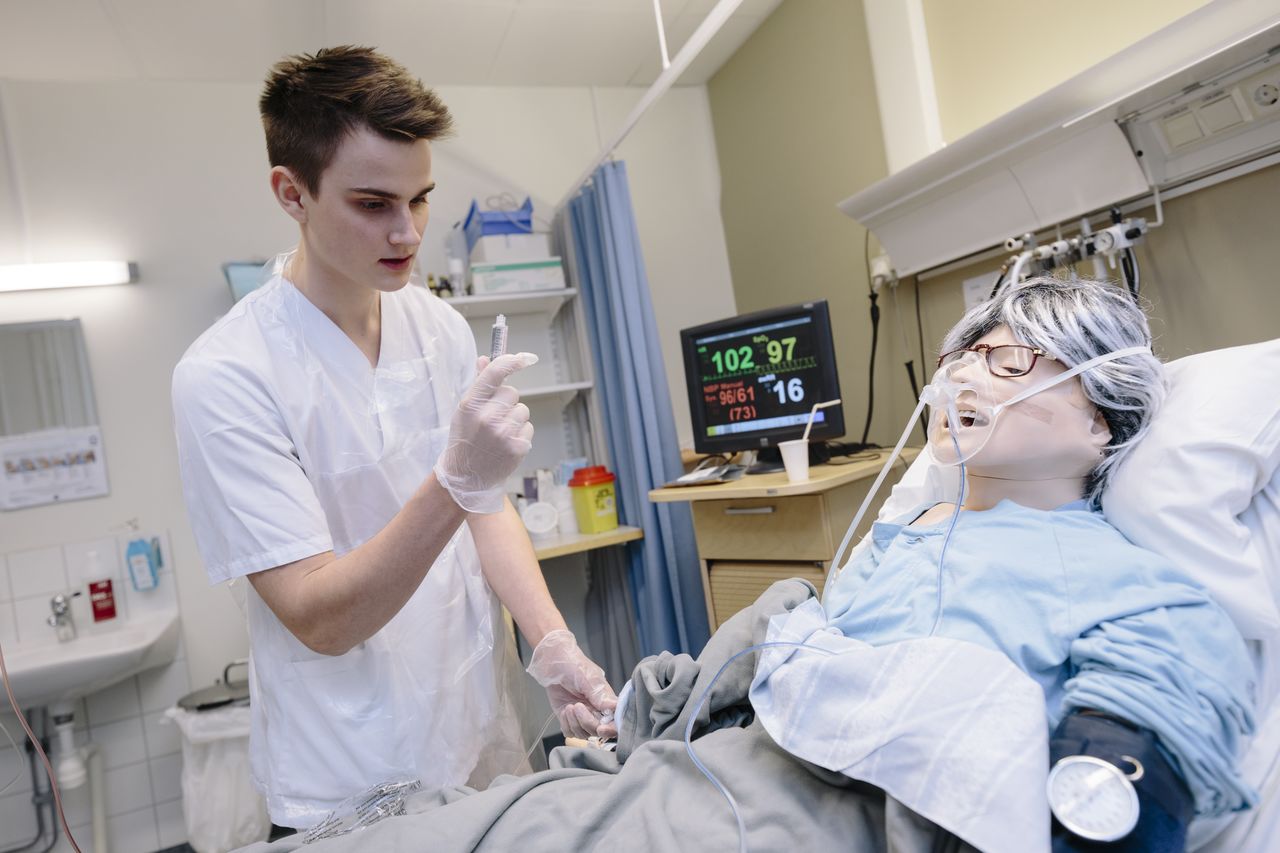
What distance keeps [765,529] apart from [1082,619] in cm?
126

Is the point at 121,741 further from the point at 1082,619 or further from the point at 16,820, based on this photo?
the point at 1082,619

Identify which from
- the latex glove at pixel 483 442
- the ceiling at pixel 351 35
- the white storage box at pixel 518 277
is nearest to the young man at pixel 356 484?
the latex glove at pixel 483 442

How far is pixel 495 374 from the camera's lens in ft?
2.98

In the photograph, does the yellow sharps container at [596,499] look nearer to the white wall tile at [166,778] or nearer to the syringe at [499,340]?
the white wall tile at [166,778]

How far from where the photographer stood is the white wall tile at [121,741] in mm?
2682

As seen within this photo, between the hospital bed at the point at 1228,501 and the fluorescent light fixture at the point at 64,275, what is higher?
the fluorescent light fixture at the point at 64,275

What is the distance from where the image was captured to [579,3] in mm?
2736

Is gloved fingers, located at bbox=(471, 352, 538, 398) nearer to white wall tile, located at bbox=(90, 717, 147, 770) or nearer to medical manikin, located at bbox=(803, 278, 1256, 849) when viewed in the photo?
medical manikin, located at bbox=(803, 278, 1256, 849)

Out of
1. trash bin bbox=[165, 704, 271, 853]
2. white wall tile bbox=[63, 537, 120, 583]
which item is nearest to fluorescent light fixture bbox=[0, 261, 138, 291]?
white wall tile bbox=[63, 537, 120, 583]

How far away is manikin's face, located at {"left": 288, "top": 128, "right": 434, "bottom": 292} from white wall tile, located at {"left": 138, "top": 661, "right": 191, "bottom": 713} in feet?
7.64

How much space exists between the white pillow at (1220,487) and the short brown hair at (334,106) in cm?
104

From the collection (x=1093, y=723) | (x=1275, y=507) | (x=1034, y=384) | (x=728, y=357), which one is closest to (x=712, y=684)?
(x=1093, y=723)

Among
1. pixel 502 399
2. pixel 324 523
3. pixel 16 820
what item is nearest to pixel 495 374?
pixel 502 399

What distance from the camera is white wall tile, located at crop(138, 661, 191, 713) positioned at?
274 centimetres
